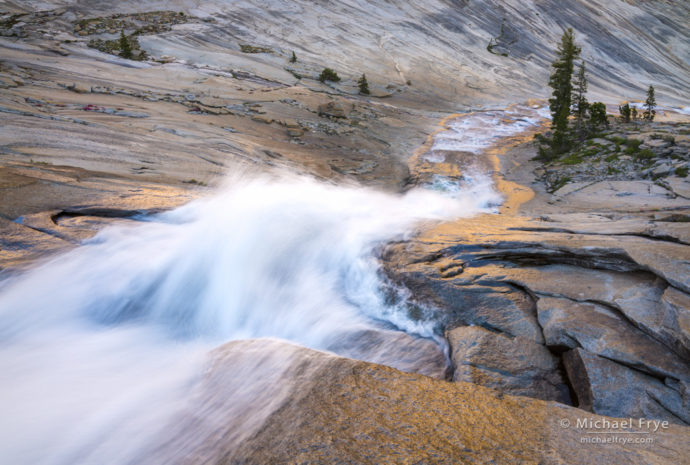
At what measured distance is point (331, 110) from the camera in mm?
23062

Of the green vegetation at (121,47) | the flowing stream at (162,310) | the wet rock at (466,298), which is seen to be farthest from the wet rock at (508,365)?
the green vegetation at (121,47)

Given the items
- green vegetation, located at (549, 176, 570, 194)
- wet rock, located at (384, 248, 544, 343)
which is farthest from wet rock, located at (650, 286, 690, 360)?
green vegetation, located at (549, 176, 570, 194)

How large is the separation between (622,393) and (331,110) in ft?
71.4

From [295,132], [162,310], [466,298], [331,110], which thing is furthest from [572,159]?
[162,310]

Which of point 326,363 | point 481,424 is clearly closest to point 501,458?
point 481,424

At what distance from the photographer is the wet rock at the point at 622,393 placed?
12.9ft

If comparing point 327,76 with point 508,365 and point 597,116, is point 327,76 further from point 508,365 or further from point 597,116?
point 508,365

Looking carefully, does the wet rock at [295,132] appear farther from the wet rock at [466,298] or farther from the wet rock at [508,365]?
the wet rock at [508,365]

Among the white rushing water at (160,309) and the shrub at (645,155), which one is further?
the shrub at (645,155)

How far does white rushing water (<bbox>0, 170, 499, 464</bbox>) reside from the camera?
4.66 meters

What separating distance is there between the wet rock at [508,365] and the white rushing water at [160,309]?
3.46 ft

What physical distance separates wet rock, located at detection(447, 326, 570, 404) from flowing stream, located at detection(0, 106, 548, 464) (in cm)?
95

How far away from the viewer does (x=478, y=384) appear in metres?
4.70

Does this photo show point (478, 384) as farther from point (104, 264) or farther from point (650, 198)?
point (650, 198)
